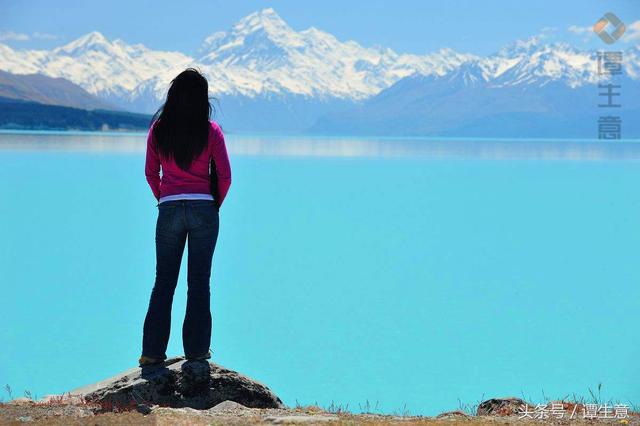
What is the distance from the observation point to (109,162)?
2768 inches

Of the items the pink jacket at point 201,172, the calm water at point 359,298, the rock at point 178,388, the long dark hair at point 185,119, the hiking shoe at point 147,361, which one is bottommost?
the calm water at point 359,298

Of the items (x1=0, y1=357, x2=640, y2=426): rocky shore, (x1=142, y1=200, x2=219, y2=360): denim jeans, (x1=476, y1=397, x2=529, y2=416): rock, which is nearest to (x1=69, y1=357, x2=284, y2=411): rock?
(x1=0, y1=357, x2=640, y2=426): rocky shore

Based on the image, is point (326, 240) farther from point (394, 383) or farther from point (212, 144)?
point (212, 144)

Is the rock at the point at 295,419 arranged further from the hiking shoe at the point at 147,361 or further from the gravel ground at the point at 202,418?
the hiking shoe at the point at 147,361

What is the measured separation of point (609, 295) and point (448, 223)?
45.0ft

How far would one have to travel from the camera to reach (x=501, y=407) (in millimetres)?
7543

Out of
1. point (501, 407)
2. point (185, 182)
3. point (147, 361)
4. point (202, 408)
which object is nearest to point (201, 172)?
point (185, 182)

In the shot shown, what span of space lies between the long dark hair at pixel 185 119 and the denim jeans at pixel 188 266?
0.38 m

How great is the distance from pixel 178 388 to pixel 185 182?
1.63 metres

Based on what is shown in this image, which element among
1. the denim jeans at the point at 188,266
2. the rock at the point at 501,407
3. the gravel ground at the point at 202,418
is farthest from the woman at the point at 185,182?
the rock at the point at 501,407

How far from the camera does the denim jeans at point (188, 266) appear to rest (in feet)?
22.8

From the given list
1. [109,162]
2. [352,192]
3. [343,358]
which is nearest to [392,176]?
[352,192]

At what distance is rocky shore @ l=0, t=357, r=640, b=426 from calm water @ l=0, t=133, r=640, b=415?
554 cm

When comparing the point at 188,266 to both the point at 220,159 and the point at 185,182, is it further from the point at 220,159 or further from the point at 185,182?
the point at 220,159
